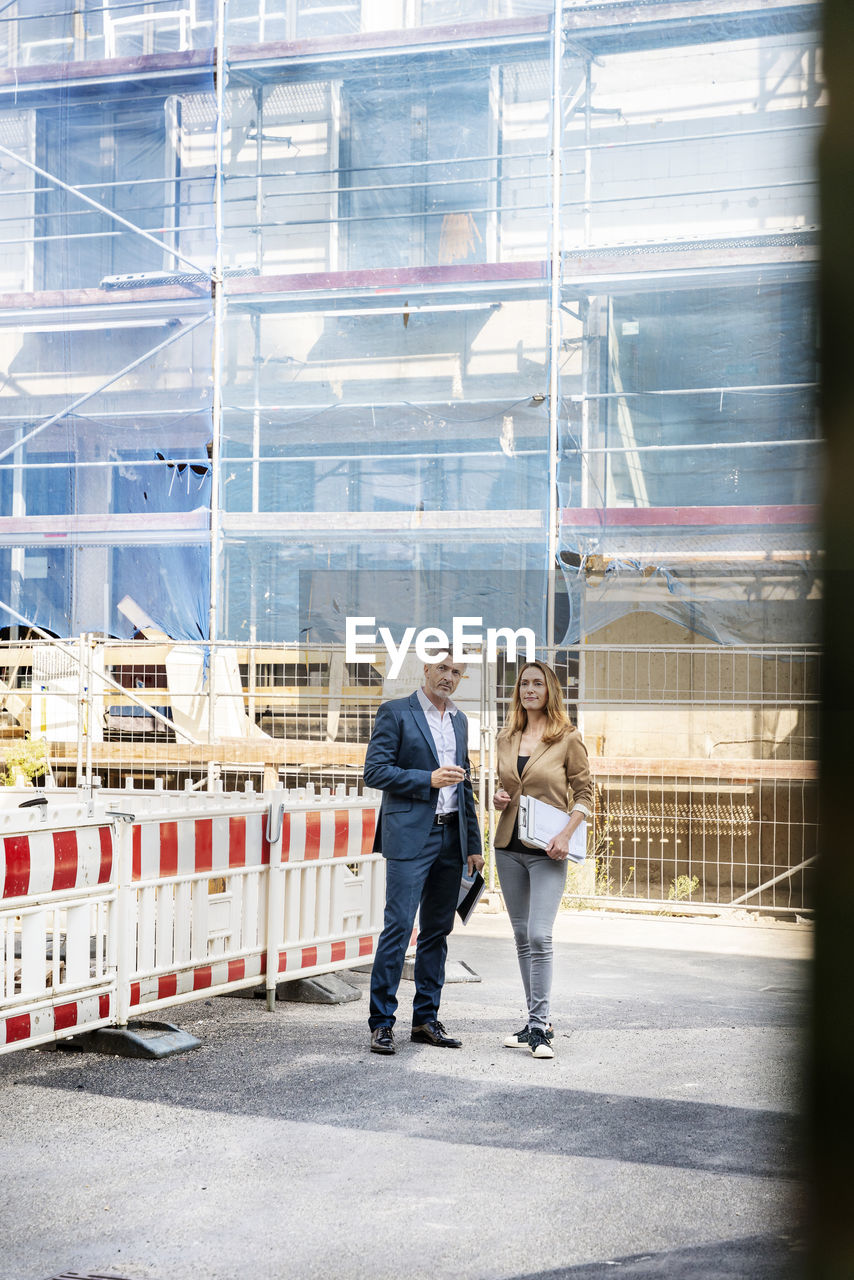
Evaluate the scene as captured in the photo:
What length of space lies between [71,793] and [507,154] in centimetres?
979

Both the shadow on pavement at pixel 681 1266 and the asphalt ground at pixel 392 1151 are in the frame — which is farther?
the asphalt ground at pixel 392 1151

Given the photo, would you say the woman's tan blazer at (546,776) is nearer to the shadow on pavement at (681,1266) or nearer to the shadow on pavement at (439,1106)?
the shadow on pavement at (439,1106)

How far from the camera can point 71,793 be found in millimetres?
8430

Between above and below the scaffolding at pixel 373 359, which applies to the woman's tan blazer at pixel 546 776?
below

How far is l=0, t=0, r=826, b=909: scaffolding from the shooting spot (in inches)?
547

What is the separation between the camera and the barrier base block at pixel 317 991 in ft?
23.9

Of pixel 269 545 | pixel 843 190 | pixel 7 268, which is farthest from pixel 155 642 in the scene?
pixel 843 190

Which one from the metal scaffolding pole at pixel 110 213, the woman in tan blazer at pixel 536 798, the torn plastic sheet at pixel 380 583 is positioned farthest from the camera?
the metal scaffolding pole at pixel 110 213

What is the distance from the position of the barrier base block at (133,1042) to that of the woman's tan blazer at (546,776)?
165 cm

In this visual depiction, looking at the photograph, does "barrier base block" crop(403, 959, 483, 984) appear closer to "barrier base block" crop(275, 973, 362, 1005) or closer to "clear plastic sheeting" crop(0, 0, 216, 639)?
"barrier base block" crop(275, 973, 362, 1005)

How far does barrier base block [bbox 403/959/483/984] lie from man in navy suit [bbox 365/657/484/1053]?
1.66 m

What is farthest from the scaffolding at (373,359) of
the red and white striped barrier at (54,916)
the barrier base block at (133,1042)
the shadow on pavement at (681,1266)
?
the shadow on pavement at (681,1266)

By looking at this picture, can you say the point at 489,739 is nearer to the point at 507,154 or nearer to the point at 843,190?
the point at 507,154

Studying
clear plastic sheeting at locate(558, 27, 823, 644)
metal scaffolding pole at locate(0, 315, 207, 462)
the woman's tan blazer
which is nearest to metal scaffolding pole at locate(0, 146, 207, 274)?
metal scaffolding pole at locate(0, 315, 207, 462)
